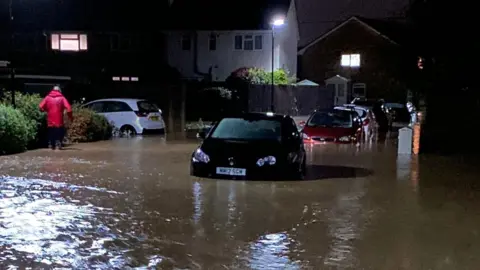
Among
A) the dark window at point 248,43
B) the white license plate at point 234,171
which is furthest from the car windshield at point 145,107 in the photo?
the dark window at point 248,43

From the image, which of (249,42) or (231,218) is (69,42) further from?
(231,218)

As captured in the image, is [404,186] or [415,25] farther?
[415,25]

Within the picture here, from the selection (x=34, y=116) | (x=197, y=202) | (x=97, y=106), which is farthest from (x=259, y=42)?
(x=197, y=202)

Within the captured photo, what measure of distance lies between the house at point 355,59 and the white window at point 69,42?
742 inches

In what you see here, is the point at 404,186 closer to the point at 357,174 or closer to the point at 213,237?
the point at 357,174

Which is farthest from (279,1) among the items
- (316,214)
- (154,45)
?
(316,214)

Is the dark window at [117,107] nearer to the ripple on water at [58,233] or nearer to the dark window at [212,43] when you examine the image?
the ripple on water at [58,233]

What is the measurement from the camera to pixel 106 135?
2308 centimetres

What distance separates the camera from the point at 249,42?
46.9 meters

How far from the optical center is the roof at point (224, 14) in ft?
155

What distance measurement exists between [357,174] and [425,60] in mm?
21486

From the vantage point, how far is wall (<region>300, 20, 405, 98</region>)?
5416cm

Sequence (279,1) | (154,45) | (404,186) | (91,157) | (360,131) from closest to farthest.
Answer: (404,186) → (91,157) → (360,131) → (154,45) → (279,1)

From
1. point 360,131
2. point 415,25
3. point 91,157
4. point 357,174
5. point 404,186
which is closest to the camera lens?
point 404,186
